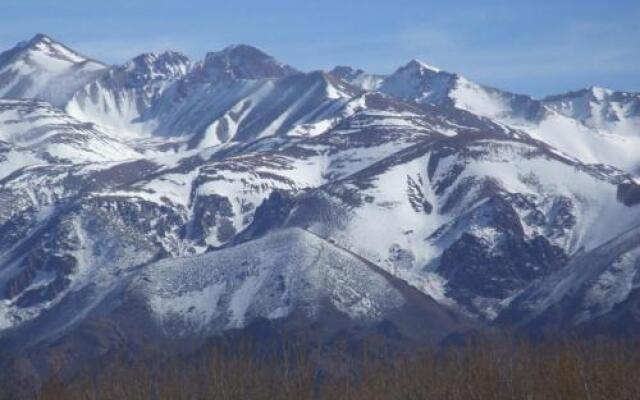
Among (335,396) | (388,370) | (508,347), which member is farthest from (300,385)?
(508,347)

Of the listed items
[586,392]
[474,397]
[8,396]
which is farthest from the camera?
[8,396]

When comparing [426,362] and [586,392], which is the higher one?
[586,392]

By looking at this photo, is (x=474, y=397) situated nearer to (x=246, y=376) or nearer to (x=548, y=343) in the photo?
(x=246, y=376)

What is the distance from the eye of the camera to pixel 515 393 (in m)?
119

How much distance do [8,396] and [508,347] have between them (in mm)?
56807

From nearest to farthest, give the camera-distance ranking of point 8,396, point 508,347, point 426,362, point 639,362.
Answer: point 639,362 → point 8,396 → point 426,362 → point 508,347

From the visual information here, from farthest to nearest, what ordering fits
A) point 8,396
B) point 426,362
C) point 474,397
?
1. point 426,362
2. point 8,396
3. point 474,397

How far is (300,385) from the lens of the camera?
128750 millimetres

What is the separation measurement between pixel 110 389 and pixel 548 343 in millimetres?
45733

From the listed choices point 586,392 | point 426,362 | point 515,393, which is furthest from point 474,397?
point 426,362

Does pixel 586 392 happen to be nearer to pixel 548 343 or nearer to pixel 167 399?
pixel 167 399

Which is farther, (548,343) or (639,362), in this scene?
(548,343)

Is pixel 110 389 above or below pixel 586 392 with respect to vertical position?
below

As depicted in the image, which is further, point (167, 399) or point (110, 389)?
point (110, 389)
